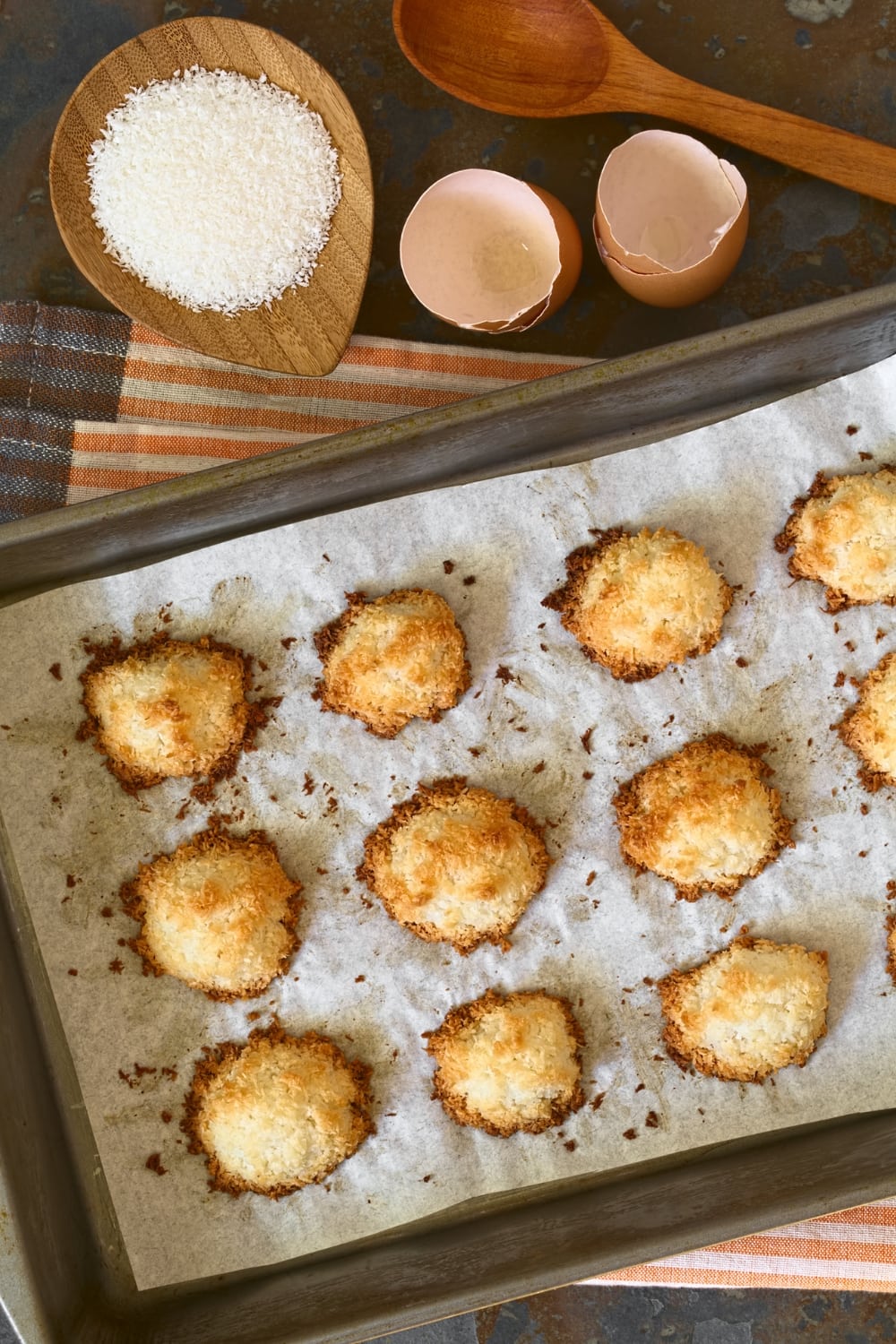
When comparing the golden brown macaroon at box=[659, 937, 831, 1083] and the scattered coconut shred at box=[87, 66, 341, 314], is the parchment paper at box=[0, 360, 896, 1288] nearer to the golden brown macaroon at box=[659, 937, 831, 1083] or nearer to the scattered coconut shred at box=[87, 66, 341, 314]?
the golden brown macaroon at box=[659, 937, 831, 1083]

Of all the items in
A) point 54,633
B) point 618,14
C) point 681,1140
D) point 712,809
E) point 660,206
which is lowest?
point 681,1140

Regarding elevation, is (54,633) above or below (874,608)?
above

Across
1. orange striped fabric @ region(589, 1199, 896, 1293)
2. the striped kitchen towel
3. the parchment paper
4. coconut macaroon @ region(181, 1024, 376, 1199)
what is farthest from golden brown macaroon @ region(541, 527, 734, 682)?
orange striped fabric @ region(589, 1199, 896, 1293)

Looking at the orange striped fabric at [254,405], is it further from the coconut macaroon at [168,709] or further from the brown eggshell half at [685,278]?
the coconut macaroon at [168,709]

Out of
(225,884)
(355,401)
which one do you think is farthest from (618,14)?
(225,884)

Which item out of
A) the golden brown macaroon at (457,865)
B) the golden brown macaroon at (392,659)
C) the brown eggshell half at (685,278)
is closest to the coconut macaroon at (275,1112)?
the golden brown macaroon at (457,865)

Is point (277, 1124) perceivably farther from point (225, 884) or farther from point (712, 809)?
point (712, 809)
